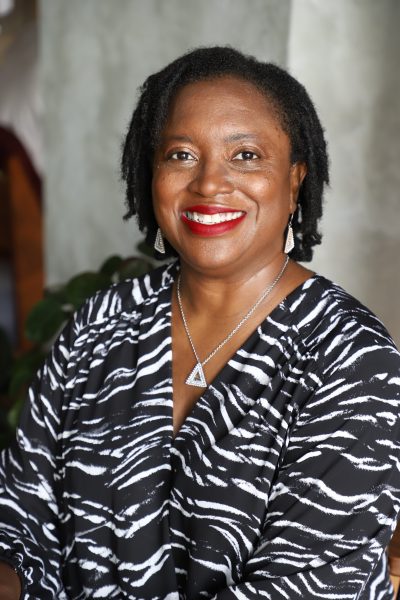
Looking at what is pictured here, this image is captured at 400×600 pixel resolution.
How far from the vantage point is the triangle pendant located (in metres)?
1.54

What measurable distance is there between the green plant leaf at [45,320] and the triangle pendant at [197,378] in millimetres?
942

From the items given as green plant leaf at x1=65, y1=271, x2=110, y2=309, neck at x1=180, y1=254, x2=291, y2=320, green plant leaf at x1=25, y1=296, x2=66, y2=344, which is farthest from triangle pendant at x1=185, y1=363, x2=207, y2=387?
green plant leaf at x1=25, y1=296, x2=66, y2=344

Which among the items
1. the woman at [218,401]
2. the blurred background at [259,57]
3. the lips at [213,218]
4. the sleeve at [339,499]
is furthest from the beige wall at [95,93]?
the sleeve at [339,499]

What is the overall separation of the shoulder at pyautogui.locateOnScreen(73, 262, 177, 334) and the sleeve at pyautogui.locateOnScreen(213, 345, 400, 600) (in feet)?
1.76

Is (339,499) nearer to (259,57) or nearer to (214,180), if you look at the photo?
(214,180)

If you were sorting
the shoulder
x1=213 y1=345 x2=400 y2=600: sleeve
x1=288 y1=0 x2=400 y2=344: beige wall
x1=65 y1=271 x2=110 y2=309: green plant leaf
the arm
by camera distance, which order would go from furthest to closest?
x1=65 y1=271 x2=110 y2=309: green plant leaf
x1=288 y1=0 x2=400 y2=344: beige wall
the shoulder
the arm
x1=213 y1=345 x2=400 y2=600: sleeve

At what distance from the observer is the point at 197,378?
154cm

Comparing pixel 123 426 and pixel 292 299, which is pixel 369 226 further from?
pixel 123 426

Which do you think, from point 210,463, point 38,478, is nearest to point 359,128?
point 210,463

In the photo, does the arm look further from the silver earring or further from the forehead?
the forehead

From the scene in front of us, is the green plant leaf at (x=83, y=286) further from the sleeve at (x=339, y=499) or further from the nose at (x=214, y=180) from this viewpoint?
the sleeve at (x=339, y=499)

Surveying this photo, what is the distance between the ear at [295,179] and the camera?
157cm

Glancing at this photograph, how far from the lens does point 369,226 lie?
2.09 m

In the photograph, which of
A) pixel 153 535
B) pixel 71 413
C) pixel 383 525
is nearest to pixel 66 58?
pixel 71 413
